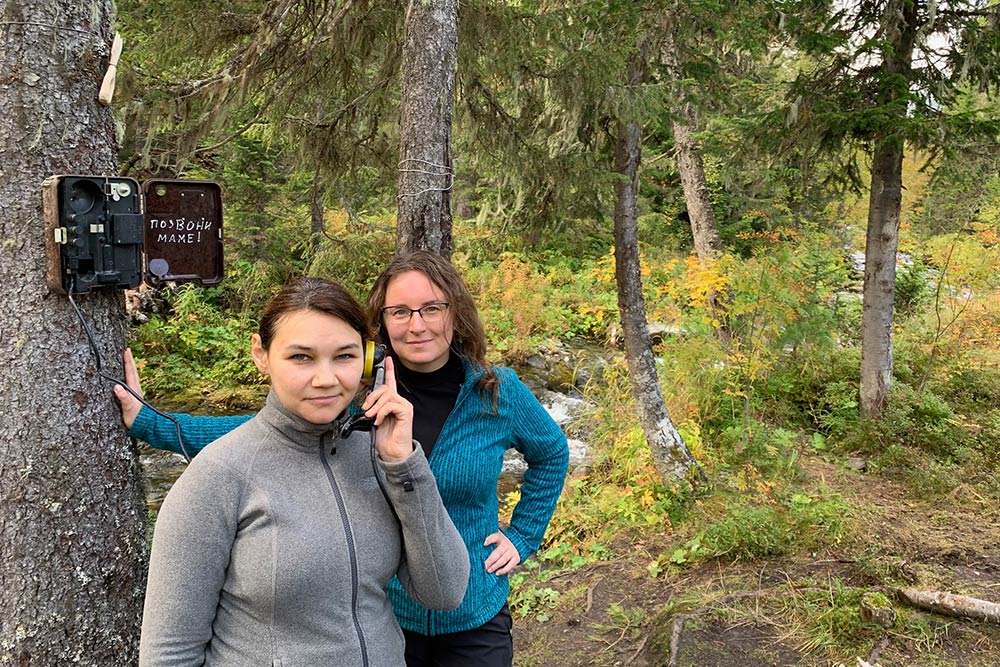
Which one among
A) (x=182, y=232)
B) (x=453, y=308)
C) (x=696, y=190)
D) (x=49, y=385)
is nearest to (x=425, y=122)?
(x=453, y=308)

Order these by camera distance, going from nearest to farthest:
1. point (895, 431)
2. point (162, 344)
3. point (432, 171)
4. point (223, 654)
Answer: point (223, 654) < point (432, 171) < point (895, 431) < point (162, 344)

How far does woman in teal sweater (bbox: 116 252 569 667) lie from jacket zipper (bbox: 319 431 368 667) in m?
0.58

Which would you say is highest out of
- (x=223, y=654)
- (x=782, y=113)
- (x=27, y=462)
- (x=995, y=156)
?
(x=782, y=113)

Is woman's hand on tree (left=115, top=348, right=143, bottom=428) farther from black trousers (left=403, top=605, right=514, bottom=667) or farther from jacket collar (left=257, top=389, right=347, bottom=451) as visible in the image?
black trousers (left=403, top=605, right=514, bottom=667)

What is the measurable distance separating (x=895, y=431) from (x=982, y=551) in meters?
2.54

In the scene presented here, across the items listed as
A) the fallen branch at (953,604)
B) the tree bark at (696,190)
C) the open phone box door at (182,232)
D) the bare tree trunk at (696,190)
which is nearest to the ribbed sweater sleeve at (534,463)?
the open phone box door at (182,232)

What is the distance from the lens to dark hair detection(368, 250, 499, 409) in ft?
7.50

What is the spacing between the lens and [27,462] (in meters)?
1.83

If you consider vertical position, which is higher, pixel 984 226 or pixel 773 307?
pixel 984 226

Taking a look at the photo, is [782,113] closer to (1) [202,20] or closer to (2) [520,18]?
(2) [520,18]

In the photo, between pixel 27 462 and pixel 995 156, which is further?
pixel 995 156

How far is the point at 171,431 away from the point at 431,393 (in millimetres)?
863

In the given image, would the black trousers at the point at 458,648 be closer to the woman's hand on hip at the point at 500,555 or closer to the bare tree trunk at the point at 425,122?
the woman's hand on hip at the point at 500,555

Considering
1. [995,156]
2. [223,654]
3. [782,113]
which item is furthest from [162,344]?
[995,156]
